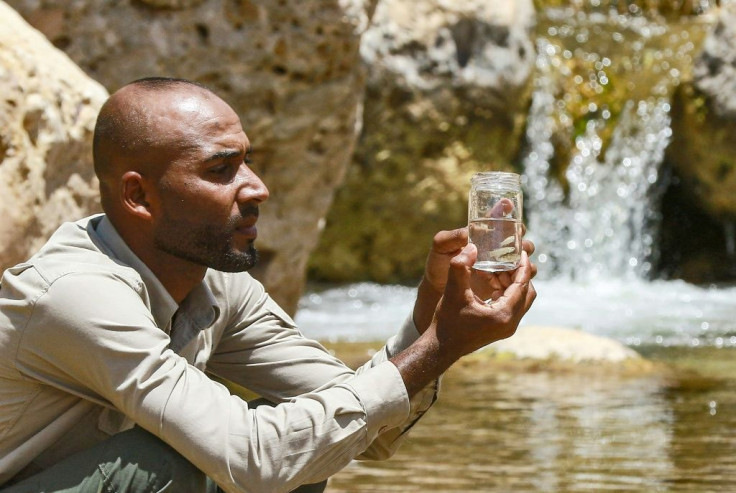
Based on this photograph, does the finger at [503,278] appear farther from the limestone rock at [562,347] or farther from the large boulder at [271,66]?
the limestone rock at [562,347]

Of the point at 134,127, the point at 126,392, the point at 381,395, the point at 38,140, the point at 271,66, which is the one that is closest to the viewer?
the point at 126,392

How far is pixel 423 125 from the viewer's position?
12.8 metres

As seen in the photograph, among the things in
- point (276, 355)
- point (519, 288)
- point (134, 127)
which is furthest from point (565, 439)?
point (134, 127)

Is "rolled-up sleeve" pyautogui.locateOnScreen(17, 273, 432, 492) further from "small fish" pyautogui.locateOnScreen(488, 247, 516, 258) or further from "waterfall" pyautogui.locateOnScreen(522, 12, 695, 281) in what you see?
"waterfall" pyautogui.locateOnScreen(522, 12, 695, 281)

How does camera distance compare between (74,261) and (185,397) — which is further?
(74,261)

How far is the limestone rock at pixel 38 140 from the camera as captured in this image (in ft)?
12.7

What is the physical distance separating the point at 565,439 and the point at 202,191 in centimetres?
282

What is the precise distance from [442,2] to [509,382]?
6.54m

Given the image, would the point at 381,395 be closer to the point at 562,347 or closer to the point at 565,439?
the point at 565,439

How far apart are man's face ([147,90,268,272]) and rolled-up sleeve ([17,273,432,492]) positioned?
0.19m

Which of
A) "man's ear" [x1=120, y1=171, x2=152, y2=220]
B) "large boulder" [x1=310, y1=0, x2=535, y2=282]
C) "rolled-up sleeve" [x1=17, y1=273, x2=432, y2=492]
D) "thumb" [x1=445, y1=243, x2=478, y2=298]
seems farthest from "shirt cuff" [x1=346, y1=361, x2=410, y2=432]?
"large boulder" [x1=310, y1=0, x2=535, y2=282]

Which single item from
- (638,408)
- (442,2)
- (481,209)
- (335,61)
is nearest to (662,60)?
(442,2)

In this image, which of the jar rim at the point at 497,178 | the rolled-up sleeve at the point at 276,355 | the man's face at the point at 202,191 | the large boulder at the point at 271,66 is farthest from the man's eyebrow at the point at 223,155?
the large boulder at the point at 271,66

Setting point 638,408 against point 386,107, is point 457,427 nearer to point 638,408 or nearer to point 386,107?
point 638,408
